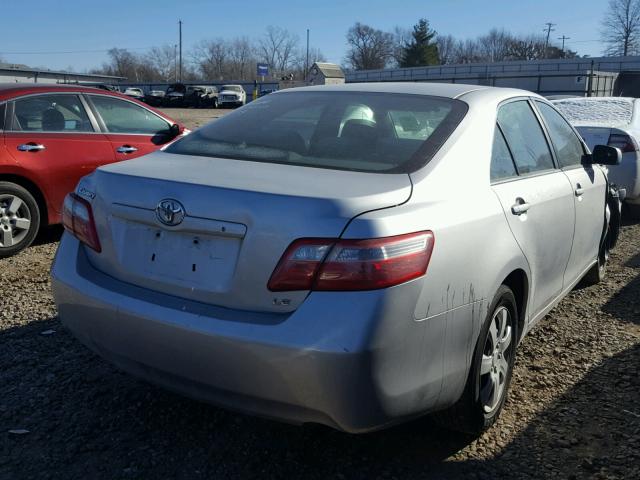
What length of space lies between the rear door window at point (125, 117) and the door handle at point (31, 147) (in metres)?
0.77

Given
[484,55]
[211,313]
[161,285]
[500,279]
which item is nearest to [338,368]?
[211,313]

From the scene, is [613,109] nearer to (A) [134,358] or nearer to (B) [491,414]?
(B) [491,414]

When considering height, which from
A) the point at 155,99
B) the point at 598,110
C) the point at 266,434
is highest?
the point at 598,110

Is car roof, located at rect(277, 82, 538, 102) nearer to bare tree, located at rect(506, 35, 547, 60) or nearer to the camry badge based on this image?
the camry badge

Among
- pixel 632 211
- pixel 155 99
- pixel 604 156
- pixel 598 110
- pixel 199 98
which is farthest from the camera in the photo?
pixel 155 99

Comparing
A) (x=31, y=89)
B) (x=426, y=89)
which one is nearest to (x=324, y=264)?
(x=426, y=89)

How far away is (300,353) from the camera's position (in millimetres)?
2100

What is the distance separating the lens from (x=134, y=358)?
249 cm

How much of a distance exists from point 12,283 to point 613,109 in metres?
7.64

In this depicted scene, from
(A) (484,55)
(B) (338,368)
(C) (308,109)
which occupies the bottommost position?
(B) (338,368)

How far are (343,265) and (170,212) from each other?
2.28 ft

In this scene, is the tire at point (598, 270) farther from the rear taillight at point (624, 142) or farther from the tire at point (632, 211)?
the tire at point (632, 211)

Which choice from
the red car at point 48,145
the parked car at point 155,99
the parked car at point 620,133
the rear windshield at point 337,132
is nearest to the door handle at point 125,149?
the red car at point 48,145

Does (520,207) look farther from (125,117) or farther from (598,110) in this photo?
(598,110)
